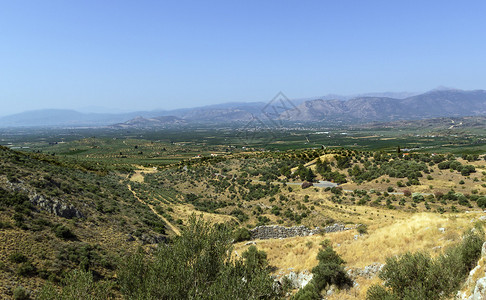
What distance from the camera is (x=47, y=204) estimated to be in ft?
88.1

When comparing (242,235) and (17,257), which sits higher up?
(17,257)

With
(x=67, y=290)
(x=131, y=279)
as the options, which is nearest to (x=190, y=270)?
(x=131, y=279)

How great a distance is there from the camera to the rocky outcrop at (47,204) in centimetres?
2658

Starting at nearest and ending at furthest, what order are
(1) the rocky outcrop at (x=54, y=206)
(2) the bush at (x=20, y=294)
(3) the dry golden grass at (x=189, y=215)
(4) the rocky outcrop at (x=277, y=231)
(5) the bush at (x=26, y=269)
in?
(2) the bush at (x=20, y=294) < (5) the bush at (x=26, y=269) < (1) the rocky outcrop at (x=54, y=206) < (4) the rocky outcrop at (x=277, y=231) < (3) the dry golden grass at (x=189, y=215)

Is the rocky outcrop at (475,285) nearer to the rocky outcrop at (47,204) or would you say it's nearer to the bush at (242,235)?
the bush at (242,235)

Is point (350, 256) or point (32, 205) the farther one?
point (32, 205)

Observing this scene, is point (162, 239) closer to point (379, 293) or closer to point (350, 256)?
point (350, 256)

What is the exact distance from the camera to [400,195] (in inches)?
1559

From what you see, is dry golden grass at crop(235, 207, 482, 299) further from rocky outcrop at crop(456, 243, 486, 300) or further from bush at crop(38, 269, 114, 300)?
bush at crop(38, 269, 114, 300)

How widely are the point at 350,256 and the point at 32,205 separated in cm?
3116

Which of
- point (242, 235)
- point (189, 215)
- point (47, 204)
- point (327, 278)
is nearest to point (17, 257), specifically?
point (47, 204)

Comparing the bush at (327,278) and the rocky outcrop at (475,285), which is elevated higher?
the rocky outcrop at (475,285)

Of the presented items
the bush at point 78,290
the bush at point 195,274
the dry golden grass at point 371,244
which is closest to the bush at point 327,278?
the dry golden grass at point 371,244

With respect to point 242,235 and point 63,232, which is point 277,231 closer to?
point 242,235
